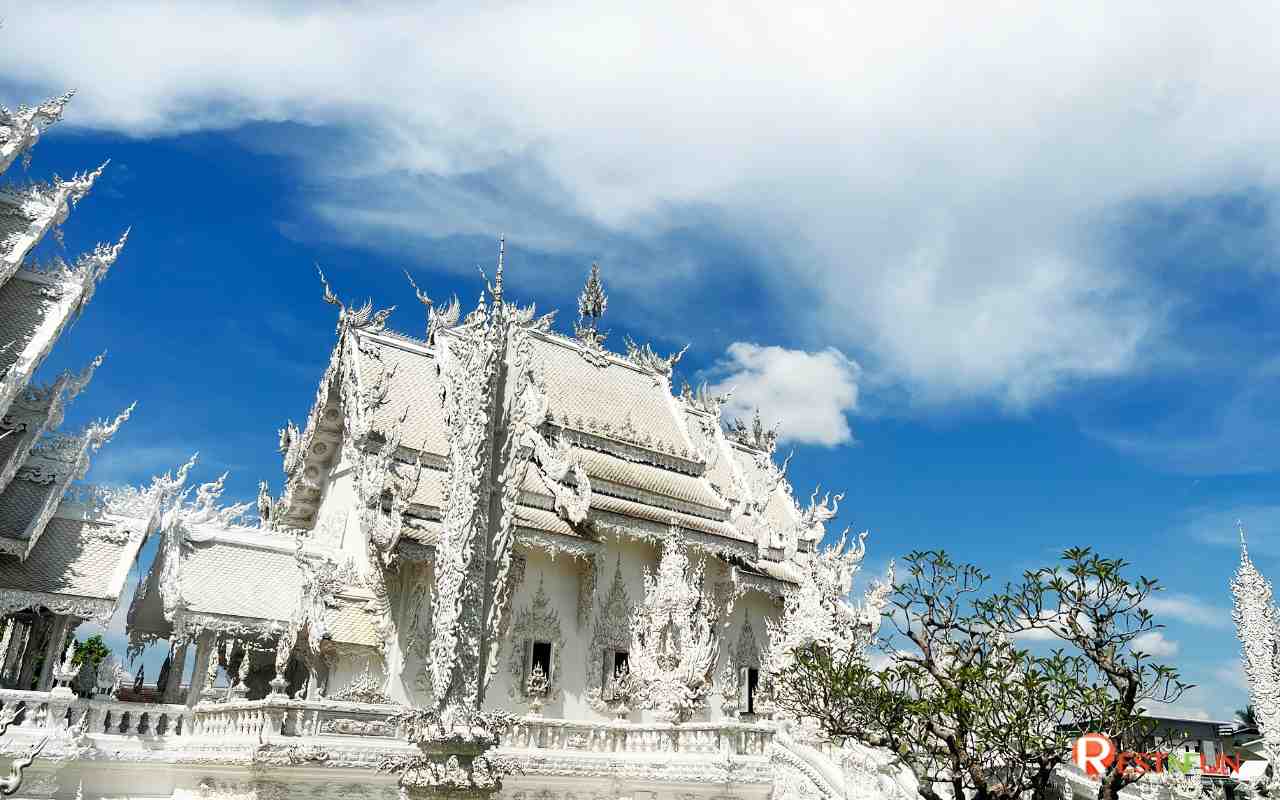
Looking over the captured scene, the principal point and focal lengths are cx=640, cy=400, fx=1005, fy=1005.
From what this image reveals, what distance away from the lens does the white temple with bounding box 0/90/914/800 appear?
344 inches

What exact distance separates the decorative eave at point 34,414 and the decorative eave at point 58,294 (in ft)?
0.84

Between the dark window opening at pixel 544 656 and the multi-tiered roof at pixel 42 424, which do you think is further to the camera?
the dark window opening at pixel 544 656

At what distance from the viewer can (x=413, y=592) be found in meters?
15.6

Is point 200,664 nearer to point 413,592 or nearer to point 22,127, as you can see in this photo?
point 413,592

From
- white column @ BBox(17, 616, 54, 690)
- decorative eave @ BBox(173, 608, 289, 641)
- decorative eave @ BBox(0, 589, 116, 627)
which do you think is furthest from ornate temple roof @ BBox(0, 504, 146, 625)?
white column @ BBox(17, 616, 54, 690)

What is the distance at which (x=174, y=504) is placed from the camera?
15203 mm

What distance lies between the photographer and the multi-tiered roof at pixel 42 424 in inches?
532

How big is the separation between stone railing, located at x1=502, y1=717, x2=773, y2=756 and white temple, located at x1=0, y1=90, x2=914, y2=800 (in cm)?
4

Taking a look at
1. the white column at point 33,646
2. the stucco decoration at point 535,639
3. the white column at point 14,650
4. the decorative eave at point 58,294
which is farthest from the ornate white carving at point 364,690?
the decorative eave at point 58,294

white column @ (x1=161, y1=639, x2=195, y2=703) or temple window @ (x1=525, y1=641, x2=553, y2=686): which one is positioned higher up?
temple window @ (x1=525, y1=641, x2=553, y2=686)

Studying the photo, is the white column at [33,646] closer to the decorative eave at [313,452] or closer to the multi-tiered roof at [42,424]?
the multi-tiered roof at [42,424]

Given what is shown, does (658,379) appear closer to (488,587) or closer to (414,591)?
(414,591)

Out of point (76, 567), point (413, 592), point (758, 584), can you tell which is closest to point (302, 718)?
point (413, 592)

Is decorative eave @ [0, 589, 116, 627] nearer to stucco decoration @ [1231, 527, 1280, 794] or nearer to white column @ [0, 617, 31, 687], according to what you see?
white column @ [0, 617, 31, 687]
